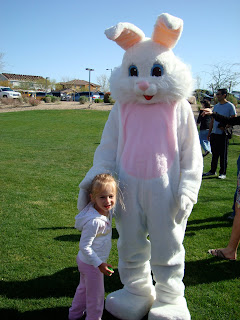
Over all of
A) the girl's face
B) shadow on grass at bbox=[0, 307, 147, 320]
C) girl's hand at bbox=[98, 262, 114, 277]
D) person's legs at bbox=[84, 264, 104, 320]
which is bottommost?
shadow on grass at bbox=[0, 307, 147, 320]

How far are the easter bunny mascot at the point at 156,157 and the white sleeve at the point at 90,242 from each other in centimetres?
28

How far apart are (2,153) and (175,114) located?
775 centimetres

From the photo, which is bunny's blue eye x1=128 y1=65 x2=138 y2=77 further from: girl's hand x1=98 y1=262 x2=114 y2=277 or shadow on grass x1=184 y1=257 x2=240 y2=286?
shadow on grass x1=184 y1=257 x2=240 y2=286

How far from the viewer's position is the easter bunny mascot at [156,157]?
7.02ft

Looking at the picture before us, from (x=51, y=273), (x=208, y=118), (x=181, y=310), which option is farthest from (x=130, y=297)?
(x=208, y=118)

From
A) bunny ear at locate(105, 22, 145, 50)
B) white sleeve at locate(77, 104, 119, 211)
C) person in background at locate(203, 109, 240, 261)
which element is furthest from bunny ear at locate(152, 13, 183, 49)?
person in background at locate(203, 109, 240, 261)

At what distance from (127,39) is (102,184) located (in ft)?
3.56

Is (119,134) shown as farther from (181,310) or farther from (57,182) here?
(57,182)

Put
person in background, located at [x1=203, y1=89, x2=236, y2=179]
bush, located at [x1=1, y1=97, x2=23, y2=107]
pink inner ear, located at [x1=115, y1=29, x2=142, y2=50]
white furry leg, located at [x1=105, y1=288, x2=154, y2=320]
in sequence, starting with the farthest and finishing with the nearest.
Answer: bush, located at [x1=1, y1=97, x2=23, y2=107], person in background, located at [x1=203, y1=89, x2=236, y2=179], white furry leg, located at [x1=105, y1=288, x2=154, y2=320], pink inner ear, located at [x1=115, y1=29, x2=142, y2=50]

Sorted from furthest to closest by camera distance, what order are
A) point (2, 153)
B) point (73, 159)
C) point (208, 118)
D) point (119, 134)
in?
point (2, 153) → point (73, 159) → point (208, 118) → point (119, 134)

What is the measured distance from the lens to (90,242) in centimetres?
203

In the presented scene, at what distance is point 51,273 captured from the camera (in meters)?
2.95

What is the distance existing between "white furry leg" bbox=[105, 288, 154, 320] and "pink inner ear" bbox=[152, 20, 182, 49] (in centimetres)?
195

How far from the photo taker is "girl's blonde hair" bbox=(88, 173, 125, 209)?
212 centimetres
